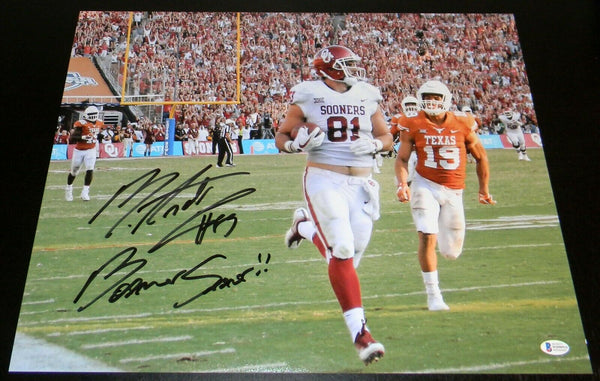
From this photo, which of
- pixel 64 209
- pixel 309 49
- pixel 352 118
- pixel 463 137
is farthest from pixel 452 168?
pixel 64 209

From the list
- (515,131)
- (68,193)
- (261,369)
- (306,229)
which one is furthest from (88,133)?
(515,131)

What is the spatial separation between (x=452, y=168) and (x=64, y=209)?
8.29 feet

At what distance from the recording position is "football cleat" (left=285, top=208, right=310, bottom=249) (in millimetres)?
3648

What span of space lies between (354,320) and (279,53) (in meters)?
2.07

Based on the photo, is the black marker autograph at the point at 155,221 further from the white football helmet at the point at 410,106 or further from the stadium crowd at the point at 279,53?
the white football helmet at the point at 410,106

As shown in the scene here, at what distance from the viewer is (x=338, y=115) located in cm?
363

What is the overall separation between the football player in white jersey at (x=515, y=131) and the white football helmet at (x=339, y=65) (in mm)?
1113

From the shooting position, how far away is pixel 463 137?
3.84 metres

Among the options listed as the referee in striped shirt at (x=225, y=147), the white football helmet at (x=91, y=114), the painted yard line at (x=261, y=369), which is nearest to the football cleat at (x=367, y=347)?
the painted yard line at (x=261, y=369)

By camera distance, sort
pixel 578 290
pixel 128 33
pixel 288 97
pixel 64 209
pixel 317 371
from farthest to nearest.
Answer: pixel 128 33 → pixel 288 97 → pixel 64 209 → pixel 578 290 → pixel 317 371

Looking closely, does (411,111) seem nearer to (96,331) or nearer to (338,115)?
(338,115)

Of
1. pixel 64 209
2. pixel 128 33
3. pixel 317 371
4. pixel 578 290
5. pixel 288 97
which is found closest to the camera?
pixel 317 371

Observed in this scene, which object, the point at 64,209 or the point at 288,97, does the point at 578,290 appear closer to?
the point at 288,97

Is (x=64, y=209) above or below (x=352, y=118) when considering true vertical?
below
